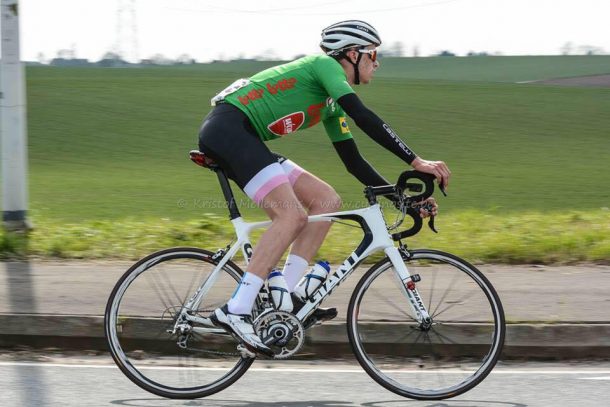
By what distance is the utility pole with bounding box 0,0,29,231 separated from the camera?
10.2m

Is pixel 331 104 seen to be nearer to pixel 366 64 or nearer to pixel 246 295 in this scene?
pixel 366 64

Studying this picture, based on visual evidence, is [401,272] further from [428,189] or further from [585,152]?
[585,152]

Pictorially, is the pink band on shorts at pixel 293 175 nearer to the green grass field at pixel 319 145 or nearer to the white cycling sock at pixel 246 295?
the white cycling sock at pixel 246 295

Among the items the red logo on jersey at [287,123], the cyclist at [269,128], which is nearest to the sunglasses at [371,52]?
Answer: the cyclist at [269,128]

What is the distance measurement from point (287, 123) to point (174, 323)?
1.20m

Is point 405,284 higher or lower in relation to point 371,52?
lower

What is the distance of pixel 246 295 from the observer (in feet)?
16.8

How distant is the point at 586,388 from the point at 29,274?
4712mm

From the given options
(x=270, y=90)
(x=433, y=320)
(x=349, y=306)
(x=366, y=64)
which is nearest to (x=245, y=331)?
(x=349, y=306)

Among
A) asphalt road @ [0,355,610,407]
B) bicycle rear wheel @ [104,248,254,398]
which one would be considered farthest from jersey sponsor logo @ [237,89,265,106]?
asphalt road @ [0,355,610,407]

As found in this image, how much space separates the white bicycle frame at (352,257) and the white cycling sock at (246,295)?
0.54ft

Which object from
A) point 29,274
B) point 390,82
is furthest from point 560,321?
point 390,82

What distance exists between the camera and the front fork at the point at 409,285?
5258 millimetres

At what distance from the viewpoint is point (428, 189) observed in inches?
201
